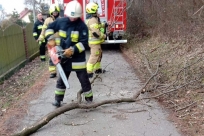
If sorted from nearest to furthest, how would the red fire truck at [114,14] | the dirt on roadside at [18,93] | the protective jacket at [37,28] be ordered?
the dirt on roadside at [18,93] → the protective jacket at [37,28] → the red fire truck at [114,14]

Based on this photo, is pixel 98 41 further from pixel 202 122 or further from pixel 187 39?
pixel 202 122

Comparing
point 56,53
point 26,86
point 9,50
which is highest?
point 56,53

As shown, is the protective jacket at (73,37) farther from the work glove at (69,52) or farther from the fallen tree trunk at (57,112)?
the fallen tree trunk at (57,112)

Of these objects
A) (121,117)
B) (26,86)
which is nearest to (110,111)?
(121,117)

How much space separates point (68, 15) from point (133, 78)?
10.6 ft

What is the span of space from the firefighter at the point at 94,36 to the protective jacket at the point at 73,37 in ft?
7.02

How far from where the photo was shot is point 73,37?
4.90 metres

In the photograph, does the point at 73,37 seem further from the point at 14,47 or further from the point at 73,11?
the point at 14,47

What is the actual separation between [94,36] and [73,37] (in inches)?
90.7

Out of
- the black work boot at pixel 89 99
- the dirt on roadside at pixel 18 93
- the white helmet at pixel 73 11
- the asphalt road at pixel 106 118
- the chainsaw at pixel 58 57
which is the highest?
the white helmet at pixel 73 11

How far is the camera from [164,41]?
10648mm

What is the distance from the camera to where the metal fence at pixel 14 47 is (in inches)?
316

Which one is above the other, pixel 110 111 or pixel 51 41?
pixel 51 41

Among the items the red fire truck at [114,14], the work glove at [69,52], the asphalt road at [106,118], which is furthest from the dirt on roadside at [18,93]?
the red fire truck at [114,14]
